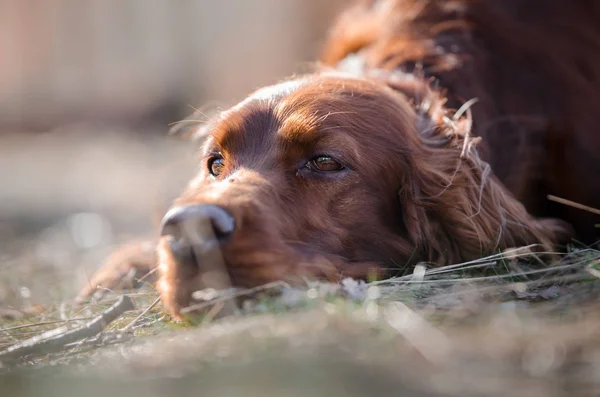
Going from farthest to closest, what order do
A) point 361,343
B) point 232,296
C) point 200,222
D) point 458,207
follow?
point 458,207 → point 200,222 → point 232,296 → point 361,343

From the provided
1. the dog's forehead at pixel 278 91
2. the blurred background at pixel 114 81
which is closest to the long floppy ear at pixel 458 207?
the dog's forehead at pixel 278 91

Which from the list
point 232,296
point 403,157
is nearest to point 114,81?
point 403,157

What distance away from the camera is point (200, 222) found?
2264 mm

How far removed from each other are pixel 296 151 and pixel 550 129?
4.71ft

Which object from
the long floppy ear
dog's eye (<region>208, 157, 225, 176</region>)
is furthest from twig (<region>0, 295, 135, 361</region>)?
the long floppy ear

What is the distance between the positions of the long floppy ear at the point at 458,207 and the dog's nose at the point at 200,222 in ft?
2.86

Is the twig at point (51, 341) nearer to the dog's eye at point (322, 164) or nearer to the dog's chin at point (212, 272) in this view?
the dog's chin at point (212, 272)

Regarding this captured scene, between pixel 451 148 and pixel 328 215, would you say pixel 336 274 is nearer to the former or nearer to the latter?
pixel 328 215

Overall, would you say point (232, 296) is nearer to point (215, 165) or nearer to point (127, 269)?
point (215, 165)

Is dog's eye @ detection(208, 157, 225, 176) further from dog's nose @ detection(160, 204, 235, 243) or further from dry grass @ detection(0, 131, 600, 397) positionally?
dog's nose @ detection(160, 204, 235, 243)

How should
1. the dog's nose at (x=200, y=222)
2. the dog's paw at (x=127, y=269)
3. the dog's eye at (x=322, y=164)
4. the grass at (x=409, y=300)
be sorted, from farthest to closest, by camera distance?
1. the dog's paw at (x=127, y=269)
2. the dog's eye at (x=322, y=164)
3. the dog's nose at (x=200, y=222)
4. the grass at (x=409, y=300)

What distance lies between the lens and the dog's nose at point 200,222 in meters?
2.26

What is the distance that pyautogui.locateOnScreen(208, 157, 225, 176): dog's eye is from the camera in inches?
119

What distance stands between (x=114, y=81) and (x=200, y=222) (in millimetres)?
10658
